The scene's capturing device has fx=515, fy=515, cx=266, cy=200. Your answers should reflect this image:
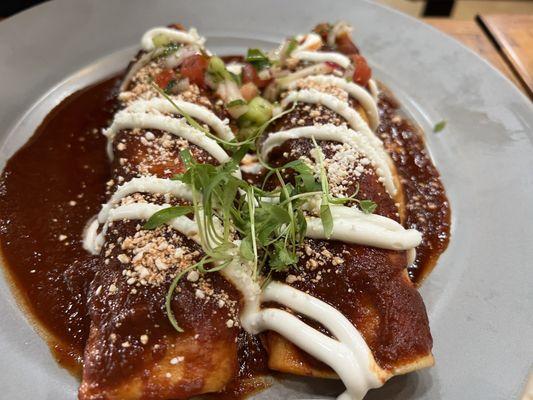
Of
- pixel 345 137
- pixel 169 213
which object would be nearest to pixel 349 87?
pixel 345 137

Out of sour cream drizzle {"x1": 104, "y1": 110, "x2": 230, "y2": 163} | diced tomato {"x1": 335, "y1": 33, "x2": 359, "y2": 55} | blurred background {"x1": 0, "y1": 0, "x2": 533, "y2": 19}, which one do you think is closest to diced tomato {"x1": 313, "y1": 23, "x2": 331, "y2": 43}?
diced tomato {"x1": 335, "y1": 33, "x2": 359, "y2": 55}

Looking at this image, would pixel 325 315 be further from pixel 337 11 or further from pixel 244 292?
pixel 337 11

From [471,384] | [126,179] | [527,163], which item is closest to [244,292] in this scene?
[126,179]

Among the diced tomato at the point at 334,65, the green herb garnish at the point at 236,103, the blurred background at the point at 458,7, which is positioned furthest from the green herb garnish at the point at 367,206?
the blurred background at the point at 458,7

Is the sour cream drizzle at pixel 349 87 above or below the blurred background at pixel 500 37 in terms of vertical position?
above

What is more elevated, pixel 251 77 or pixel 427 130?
pixel 251 77

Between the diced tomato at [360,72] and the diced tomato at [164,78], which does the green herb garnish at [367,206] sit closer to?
the diced tomato at [360,72]

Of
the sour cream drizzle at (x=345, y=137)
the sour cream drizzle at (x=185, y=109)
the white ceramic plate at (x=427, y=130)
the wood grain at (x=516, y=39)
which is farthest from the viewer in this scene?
the wood grain at (x=516, y=39)

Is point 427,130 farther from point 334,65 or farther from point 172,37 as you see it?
point 172,37
